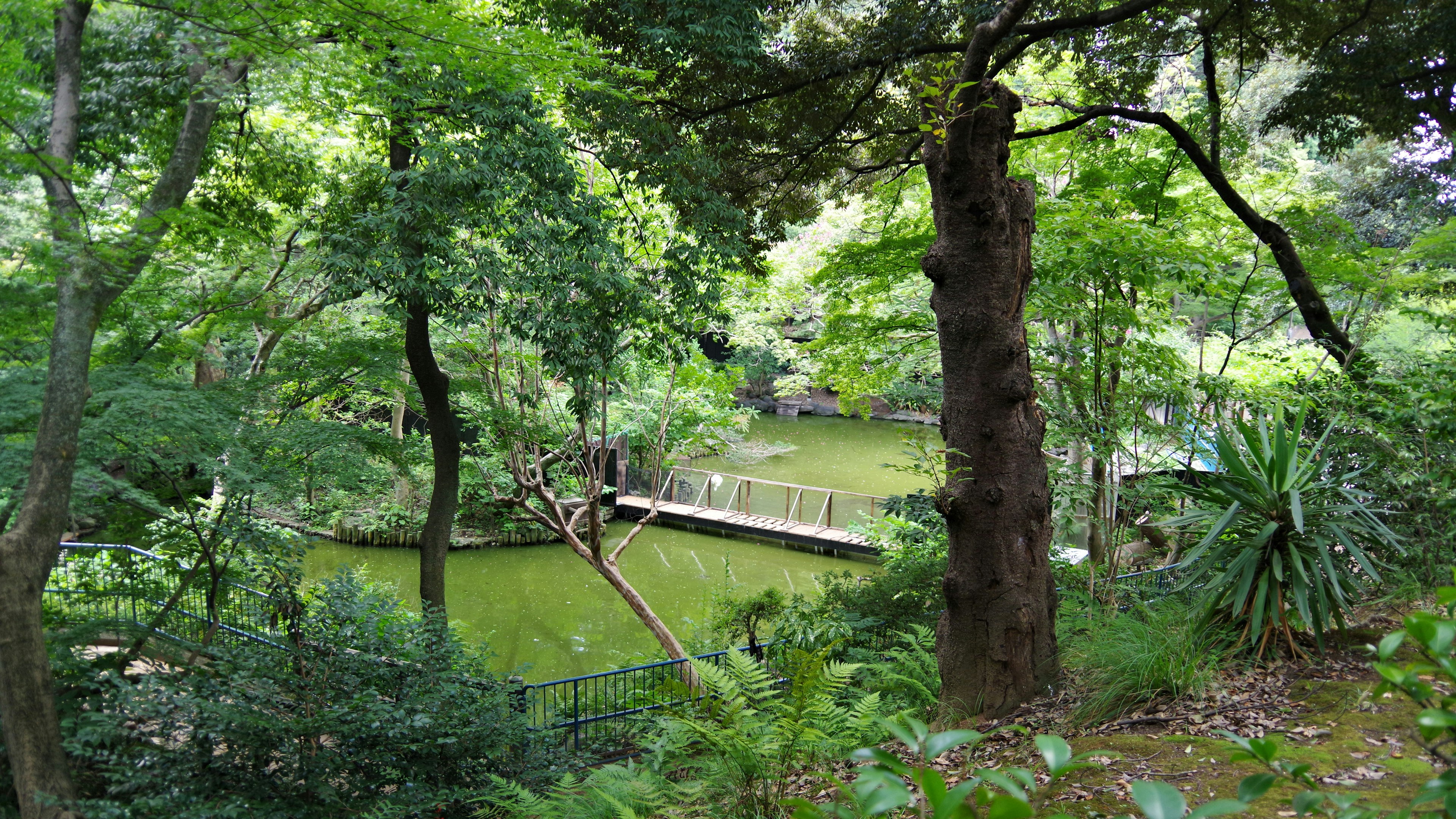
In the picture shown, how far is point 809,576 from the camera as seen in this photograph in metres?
14.7

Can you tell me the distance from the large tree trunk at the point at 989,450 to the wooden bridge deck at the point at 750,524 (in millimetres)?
10222

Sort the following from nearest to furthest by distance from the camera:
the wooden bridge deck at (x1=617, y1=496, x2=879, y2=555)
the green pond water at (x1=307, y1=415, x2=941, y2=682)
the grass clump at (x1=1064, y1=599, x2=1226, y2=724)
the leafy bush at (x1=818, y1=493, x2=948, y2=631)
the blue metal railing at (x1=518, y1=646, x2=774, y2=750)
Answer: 1. the grass clump at (x1=1064, y1=599, x2=1226, y2=724)
2. the blue metal railing at (x1=518, y1=646, x2=774, y2=750)
3. the leafy bush at (x1=818, y1=493, x2=948, y2=631)
4. the green pond water at (x1=307, y1=415, x2=941, y2=682)
5. the wooden bridge deck at (x1=617, y1=496, x2=879, y2=555)

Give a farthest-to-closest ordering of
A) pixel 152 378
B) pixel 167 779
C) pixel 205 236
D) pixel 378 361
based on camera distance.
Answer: pixel 378 361, pixel 205 236, pixel 152 378, pixel 167 779

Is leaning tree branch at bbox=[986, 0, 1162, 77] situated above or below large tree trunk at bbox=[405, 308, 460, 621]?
above

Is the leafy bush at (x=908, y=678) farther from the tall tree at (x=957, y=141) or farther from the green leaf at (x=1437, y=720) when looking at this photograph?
the green leaf at (x=1437, y=720)

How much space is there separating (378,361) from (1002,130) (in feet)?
21.9

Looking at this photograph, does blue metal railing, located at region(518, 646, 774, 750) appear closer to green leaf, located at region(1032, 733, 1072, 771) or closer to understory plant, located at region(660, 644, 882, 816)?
understory plant, located at region(660, 644, 882, 816)

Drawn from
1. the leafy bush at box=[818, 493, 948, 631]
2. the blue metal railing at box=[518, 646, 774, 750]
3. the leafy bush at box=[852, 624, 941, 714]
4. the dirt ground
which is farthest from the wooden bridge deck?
the dirt ground

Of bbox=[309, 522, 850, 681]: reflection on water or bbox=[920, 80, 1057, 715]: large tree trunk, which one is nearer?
bbox=[920, 80, 1057, 715]: large tree trunk

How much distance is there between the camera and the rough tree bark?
4703mm

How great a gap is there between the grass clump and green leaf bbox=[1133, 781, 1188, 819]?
124 inches

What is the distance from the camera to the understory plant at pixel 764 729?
120 inches

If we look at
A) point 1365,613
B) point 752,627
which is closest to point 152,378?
point 752,627

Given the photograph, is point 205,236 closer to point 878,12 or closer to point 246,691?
point 246,691
